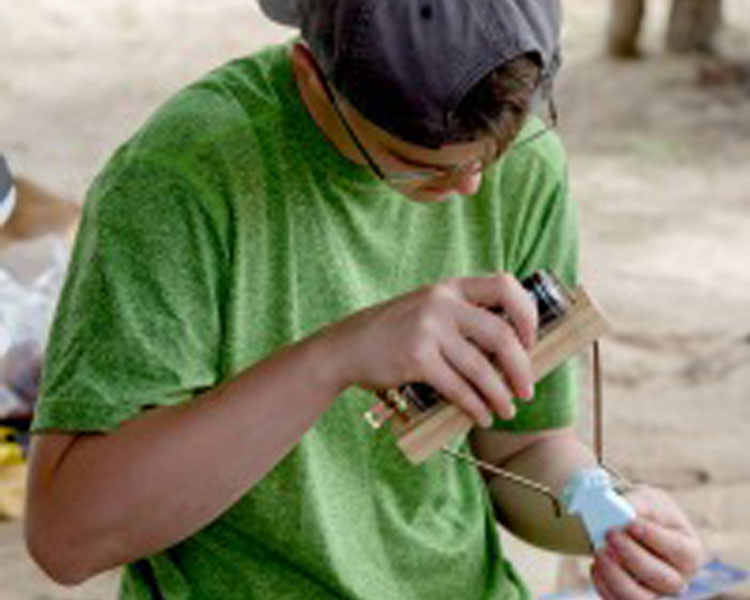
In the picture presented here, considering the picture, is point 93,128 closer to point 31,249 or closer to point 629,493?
point 31,249

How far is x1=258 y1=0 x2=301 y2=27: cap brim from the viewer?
1.88 m

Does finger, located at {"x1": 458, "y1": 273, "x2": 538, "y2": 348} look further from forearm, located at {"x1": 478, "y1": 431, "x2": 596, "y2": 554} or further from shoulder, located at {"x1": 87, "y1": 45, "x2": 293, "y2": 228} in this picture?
forearm, located at {"x1": 478, "y1": 431, "x2": 596, "y2": 554}

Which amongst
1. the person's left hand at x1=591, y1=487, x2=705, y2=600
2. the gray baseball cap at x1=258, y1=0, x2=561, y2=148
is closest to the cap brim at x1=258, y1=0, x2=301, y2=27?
the gray baseball cap at x1=258, y1=0, x2=561, y2=148

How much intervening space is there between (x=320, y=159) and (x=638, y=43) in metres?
6.54

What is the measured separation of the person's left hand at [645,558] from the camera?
2035mm

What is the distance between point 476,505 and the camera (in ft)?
7.46

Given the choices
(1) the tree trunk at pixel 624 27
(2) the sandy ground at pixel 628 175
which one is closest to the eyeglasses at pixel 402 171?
(2) the sandy ground at pixel 628 175

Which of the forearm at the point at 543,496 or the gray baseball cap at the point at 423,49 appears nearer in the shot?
the gray baseball cap at the point at 423,49

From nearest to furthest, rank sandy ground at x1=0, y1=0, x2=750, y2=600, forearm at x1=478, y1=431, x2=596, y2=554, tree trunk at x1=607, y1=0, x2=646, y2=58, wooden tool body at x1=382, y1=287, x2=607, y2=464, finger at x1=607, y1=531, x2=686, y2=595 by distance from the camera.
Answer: wooden tool body at x1=382, y1=287, x2=607, y2=464
finger at x1=607, y1=531, x2=686, y2=595
forearm at x1=478, y1=431, x2=596, y2=554
sandy ground at x1=0, y1=0, x2=750, y2=600
tree trunk at x1=607, y1=0, x2=646, y2=58

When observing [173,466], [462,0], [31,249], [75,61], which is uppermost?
[462,0]

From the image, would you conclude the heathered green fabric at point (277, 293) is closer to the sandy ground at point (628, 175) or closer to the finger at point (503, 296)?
the finger at point (503, 296)

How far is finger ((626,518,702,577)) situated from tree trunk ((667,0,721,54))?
6.39 metres

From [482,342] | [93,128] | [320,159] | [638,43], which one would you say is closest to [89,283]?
[320,159]

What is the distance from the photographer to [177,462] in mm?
1777
